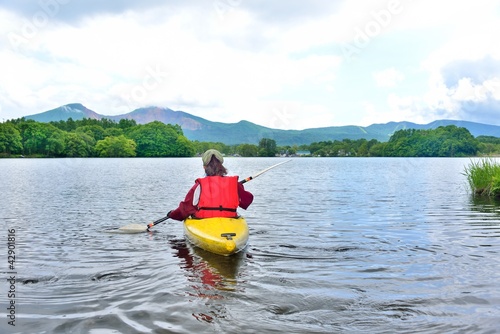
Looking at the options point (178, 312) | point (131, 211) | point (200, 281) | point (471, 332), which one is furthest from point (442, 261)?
point (131, 211)

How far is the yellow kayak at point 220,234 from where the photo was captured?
1026 cm

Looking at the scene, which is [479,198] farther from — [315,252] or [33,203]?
[33,203]

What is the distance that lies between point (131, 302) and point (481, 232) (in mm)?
10880

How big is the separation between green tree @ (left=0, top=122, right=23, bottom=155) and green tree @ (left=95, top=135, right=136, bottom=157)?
2760 centimetres

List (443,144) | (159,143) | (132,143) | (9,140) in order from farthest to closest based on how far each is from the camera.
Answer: (159,143) < (443,144) < (132,143) < (9,140)

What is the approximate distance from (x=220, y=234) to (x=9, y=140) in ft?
476

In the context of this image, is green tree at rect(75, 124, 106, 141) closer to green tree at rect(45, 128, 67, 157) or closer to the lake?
green tree at rect(45, 128, 67, 157)

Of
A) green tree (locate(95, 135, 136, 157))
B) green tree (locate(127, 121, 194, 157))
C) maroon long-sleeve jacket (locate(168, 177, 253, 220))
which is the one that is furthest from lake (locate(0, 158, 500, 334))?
green tree (locate(127, 121, 194, 157))

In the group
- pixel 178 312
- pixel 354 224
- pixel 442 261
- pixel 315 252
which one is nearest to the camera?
pixel 178 312

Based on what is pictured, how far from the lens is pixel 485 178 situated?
24188mm

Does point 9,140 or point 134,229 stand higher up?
point 9,140

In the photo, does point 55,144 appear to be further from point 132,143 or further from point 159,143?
point 159,143

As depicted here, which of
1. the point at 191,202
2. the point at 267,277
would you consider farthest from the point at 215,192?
the point at 267,277

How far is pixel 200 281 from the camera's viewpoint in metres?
8.70
